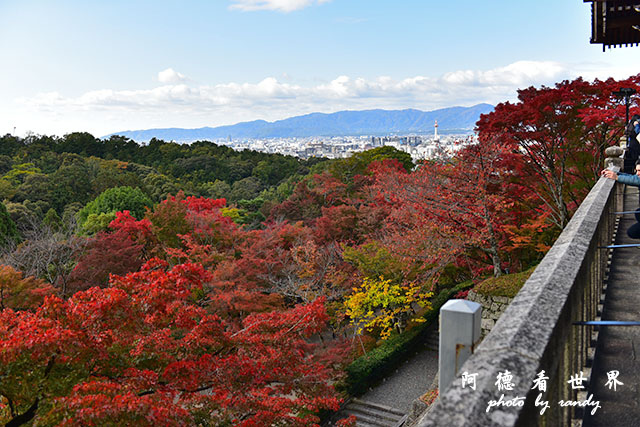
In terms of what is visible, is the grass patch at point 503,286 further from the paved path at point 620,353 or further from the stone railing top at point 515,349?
the stone railing top at point 515,349

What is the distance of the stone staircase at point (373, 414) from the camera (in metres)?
10.9

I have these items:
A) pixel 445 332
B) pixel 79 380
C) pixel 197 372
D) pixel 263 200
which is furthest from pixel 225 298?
pixel 263 200

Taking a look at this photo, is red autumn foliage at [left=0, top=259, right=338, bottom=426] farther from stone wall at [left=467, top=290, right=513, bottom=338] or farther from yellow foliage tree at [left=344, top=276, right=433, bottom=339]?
yellow foliage tree at [left=344, top=276, right=433, bottom=339]

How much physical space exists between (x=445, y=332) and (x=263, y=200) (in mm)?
29272

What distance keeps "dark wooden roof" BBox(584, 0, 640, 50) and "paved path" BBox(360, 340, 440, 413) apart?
29.4 ft

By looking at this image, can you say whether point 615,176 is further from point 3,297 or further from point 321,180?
point 321,180

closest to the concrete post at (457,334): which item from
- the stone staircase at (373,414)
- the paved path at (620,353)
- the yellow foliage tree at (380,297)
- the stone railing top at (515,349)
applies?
the stone railing top at (515,349)

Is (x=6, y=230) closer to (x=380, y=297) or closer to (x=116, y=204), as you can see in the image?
(x=116, y=204)

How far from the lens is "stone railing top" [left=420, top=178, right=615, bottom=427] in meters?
1.10

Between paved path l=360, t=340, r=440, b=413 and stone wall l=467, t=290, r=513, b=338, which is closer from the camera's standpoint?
stone wall l=467, t=290, r=513, b=338

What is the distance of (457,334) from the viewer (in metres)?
1.51

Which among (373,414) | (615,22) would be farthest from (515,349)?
(373,414)

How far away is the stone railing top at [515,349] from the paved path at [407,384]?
10.4 meters

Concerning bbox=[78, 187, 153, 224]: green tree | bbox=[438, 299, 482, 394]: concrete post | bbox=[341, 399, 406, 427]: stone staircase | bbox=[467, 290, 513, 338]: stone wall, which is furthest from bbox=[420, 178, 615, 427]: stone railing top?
bbox=[78, 187, 153, 224]: green tree
